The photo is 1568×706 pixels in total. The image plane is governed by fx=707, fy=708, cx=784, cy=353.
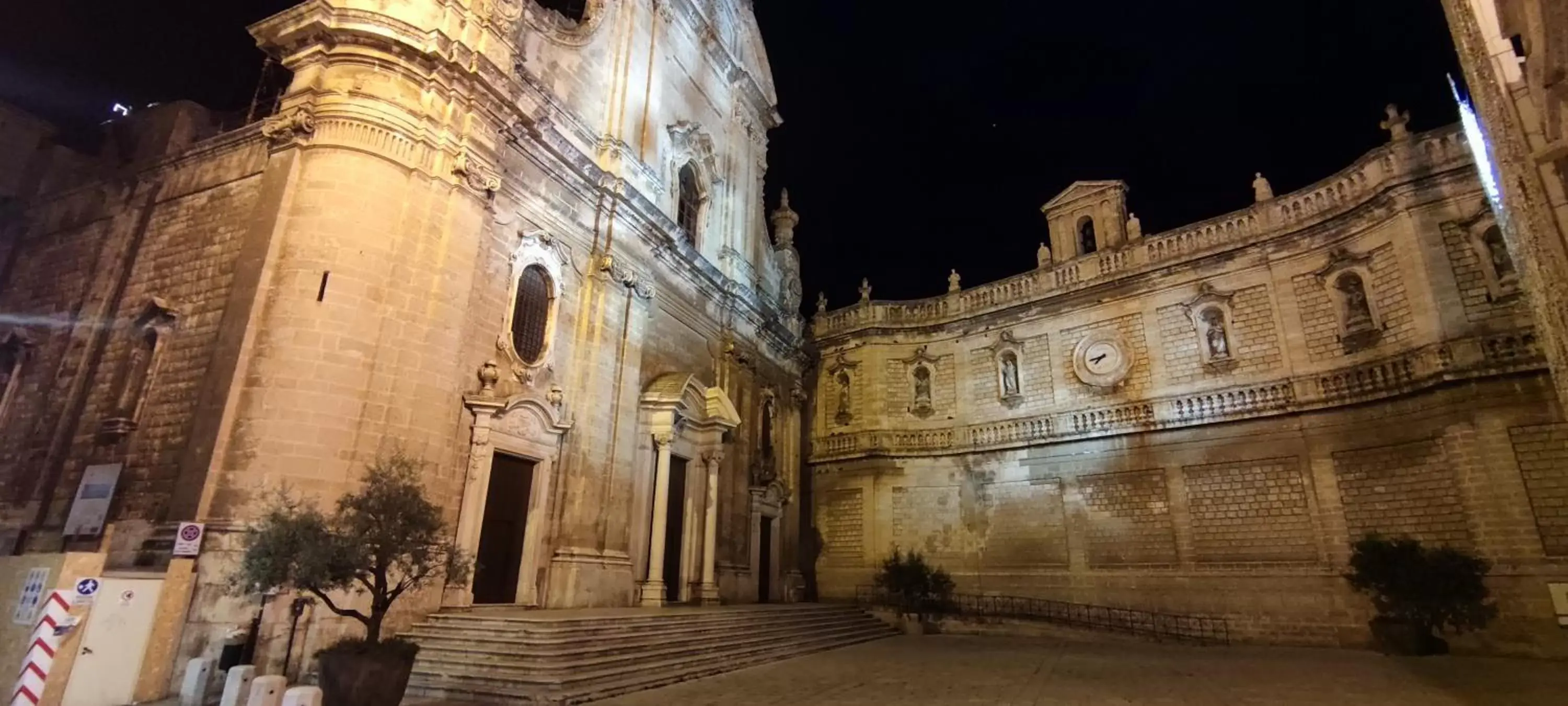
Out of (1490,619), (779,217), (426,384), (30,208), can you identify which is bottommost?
(1490,619)

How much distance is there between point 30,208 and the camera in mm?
15539

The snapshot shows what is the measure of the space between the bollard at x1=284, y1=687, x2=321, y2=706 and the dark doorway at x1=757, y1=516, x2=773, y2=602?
13838 mm

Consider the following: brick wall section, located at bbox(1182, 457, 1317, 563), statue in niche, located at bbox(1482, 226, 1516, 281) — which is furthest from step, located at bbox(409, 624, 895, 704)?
statue in niche, located at bbox(1482, 226, 1516, 281)

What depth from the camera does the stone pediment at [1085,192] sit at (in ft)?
65.7

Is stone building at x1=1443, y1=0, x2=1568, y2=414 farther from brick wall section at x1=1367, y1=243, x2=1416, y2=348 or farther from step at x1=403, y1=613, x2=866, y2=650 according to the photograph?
step at x1=403, y1=613, x2=866, y2=650

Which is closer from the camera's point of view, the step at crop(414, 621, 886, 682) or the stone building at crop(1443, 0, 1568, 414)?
the stone building at crop(1443, 0, 1568, 414)

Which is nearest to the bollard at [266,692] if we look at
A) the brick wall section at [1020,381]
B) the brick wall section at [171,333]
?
the brick wall section at [171,333]

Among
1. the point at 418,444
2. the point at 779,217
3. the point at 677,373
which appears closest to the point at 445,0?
the point at 418,444

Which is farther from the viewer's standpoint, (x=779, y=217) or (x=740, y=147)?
(x=779, y=217)

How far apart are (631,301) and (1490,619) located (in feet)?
55.3

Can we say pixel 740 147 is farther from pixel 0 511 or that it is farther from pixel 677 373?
pixel 0 511

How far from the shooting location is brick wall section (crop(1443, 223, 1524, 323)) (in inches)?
521

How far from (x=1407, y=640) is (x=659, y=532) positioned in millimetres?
14165

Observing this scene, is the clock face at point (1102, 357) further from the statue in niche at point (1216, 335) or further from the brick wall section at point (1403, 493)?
the brick wall section at point (1403, 493)
